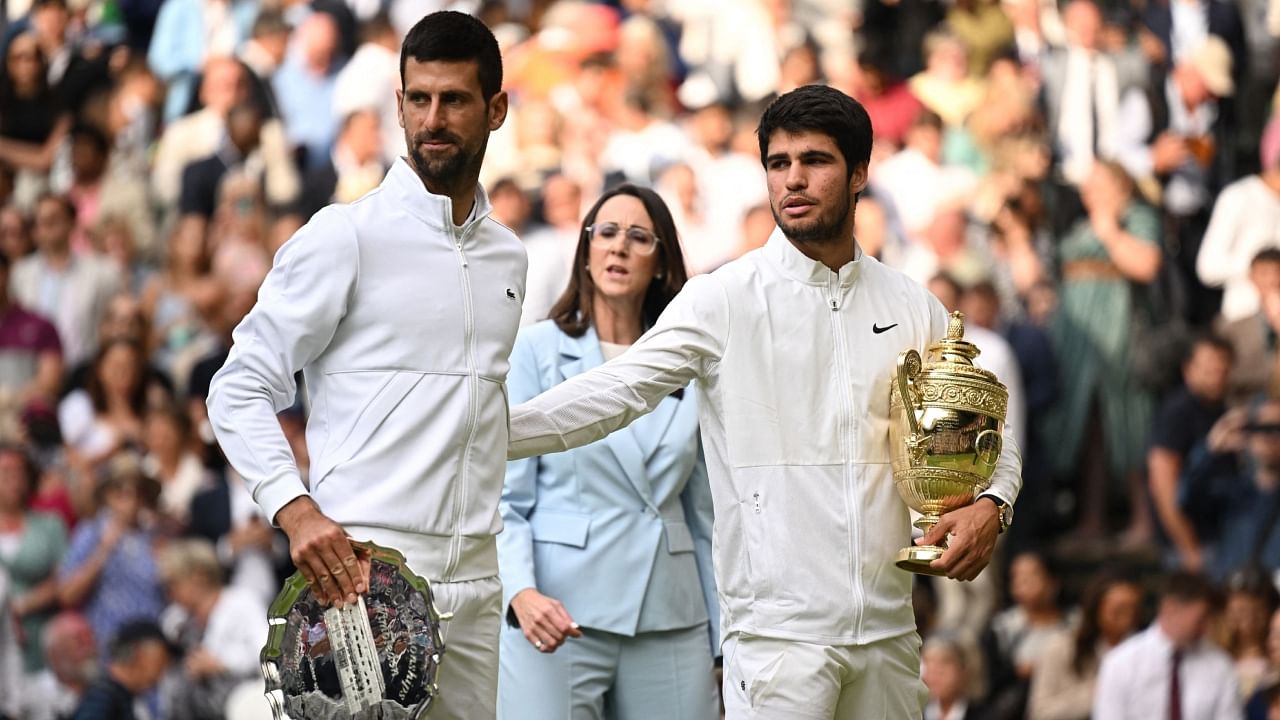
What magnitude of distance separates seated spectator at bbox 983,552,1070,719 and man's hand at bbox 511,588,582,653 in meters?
4.45

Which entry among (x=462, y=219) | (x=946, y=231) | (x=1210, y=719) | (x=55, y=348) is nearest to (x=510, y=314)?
(x=462, y=219)

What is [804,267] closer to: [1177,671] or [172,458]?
[1177,671]

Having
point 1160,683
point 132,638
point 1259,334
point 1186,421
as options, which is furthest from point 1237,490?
point 132,638

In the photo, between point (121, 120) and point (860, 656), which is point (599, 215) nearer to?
point (860, 656)

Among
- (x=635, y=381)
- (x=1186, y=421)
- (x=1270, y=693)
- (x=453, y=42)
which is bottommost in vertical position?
(x=1270, y=693)

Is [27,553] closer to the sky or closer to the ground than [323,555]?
closer to the ground

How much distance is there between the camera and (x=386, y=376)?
4668 millimetres

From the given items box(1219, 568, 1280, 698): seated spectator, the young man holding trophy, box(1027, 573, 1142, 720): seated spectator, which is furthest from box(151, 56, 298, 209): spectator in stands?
the young man holding trophy

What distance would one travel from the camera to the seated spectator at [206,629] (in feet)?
34.0

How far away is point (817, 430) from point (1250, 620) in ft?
16.1

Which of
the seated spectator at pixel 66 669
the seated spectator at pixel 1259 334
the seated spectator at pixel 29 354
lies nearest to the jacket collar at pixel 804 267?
the seated spectator at pixel 1259 334

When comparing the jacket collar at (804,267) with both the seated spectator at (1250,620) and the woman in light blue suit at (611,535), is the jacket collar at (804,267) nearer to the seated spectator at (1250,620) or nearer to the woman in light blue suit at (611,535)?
the woman in light blue suit at (611,535)

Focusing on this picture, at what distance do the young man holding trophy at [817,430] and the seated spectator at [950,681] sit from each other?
14.9 ft

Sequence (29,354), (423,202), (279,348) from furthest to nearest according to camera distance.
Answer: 1. (29,354)
2. (423,202)
3. (279,348)
